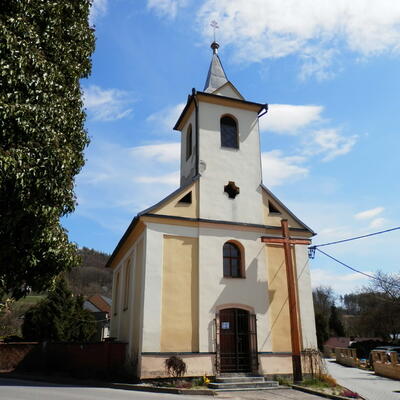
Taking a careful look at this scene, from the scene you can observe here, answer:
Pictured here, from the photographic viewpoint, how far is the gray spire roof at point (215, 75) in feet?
66.7

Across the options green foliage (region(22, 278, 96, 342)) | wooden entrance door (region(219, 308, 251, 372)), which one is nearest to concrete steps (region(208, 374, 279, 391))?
wooden entrance door (region(219, 308, 251, 372))

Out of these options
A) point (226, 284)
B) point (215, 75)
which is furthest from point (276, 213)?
point (215, 75)

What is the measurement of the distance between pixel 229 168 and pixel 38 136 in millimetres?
11532

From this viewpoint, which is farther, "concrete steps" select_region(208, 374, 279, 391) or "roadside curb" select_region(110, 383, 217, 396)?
"concrete steps" select_region(208, 374, 279, 391)

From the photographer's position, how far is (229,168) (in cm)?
1814

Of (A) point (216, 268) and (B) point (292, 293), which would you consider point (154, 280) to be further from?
(B) point (292, 293)

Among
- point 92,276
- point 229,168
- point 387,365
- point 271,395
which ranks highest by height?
point 92,276

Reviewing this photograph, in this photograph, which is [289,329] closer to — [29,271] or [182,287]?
[182,287]

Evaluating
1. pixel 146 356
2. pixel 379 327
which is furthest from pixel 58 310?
pixel 379 327

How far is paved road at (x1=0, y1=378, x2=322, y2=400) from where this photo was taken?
11.0 m

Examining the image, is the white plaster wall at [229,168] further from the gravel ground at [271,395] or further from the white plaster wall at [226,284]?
the gravel ground at [271,395]

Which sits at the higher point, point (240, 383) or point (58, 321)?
point (58, 321)

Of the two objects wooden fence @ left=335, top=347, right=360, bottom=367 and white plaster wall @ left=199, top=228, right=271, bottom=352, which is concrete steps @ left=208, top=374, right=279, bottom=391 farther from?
wooden fence @ left=335, top=347, right=360, bottom=367

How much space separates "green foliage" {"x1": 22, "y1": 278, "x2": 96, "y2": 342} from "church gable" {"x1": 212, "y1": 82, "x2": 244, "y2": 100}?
622 inches
